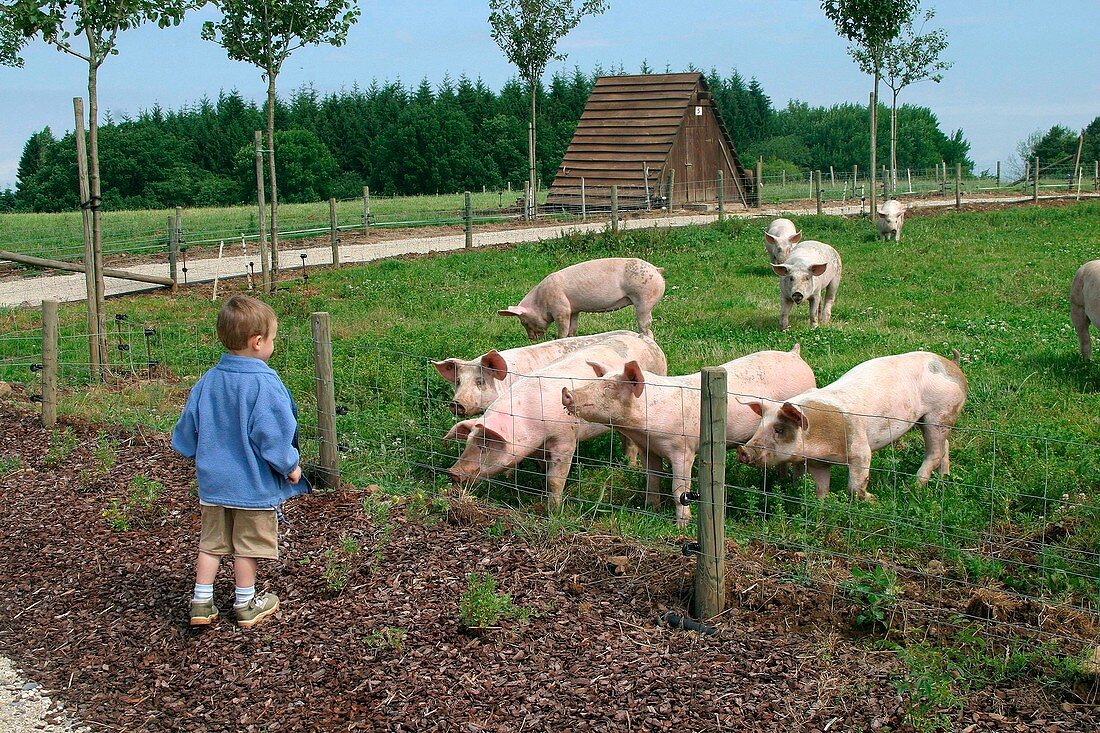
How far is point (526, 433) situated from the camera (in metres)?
7.38

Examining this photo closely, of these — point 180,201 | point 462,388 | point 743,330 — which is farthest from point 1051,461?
point 180,201

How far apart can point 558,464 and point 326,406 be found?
1657 millimetres

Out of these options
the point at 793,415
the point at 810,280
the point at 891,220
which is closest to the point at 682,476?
the point at 793,415

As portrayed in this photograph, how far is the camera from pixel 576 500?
7.29 meters

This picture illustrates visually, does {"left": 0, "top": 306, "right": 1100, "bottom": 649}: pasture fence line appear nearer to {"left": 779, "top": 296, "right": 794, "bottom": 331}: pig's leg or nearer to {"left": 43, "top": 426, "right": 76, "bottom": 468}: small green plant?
{"left": 43, "top": 426, "right": 76, "bottom": 468}: small green plant

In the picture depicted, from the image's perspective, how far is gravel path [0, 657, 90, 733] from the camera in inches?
182

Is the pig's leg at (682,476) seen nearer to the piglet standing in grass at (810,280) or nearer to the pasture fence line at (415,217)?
the piglet standing in grass at (810,280)

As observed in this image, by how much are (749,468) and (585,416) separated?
4.83ft

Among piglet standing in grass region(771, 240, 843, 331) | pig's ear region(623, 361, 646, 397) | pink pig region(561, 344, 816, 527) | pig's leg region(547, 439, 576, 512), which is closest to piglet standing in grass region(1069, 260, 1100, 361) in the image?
piglet standing in grass region(771, 240, 843, 331)

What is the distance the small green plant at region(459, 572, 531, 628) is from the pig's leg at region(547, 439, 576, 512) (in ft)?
6.90

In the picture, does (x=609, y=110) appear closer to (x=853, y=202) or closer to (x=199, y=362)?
(x=853, y=202)

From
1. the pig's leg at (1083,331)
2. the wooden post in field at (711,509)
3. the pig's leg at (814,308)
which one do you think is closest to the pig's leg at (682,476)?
the wooden post in field at (711,509)

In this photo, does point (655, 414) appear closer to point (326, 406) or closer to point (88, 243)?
point (326, 406)

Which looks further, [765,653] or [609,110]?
[609,110]
